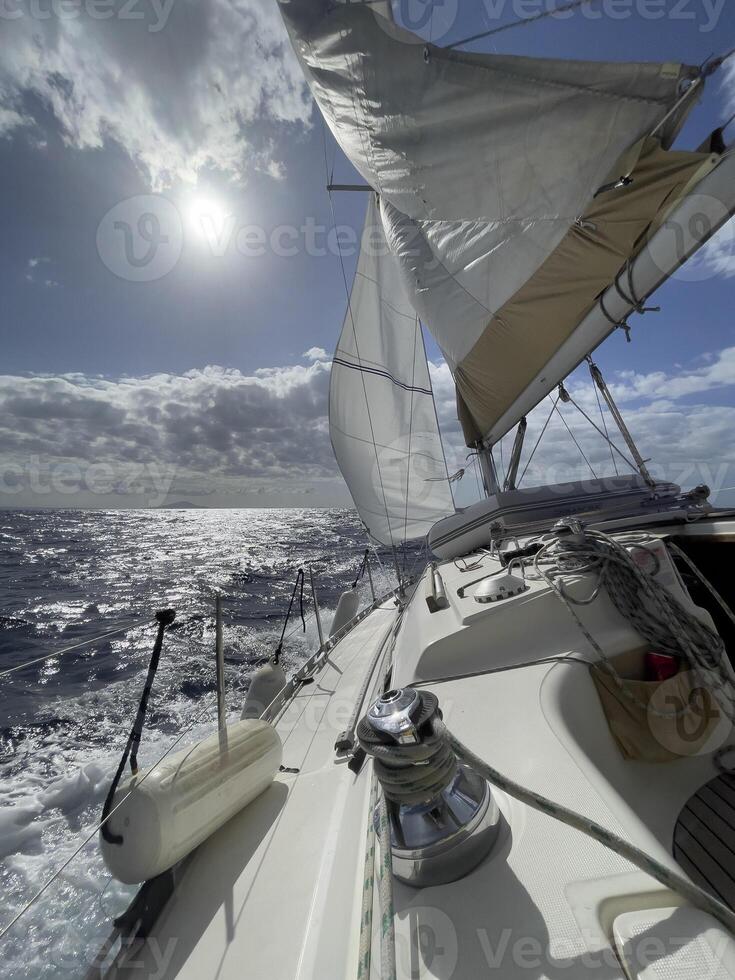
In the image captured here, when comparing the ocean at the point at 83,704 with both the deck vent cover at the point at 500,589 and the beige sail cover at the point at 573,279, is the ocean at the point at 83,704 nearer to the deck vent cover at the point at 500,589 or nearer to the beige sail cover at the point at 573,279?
the deck vent cover at the point at 500,589

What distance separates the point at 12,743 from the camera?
3.69m

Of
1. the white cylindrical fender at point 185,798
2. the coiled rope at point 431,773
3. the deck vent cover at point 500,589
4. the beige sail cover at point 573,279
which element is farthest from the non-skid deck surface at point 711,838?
the beige sail cover at point 573,279

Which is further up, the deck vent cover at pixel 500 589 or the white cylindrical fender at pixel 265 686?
the deck vent cover at pixel 500 589

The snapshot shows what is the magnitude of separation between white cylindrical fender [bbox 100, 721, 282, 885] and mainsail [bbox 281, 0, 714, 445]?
314 centimetres

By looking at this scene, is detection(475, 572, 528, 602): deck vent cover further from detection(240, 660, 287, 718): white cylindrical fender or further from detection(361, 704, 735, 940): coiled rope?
A: detection(240, 660, 287, 718): white cylindrical fender

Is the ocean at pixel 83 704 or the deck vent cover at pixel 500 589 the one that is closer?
the deck vent cover at pixel 500 589

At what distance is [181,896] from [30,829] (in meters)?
2.38

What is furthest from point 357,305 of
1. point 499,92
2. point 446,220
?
point 499,92

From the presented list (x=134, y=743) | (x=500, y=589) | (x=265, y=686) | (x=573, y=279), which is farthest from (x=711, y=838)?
(x=573, y=279)

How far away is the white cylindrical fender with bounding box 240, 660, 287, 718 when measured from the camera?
263 cm

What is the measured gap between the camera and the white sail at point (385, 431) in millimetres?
6422

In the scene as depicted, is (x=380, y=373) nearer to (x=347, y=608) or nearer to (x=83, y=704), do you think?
(x=347, y=608)

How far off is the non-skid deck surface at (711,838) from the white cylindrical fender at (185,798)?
3.61 ft

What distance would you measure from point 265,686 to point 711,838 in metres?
2.28
